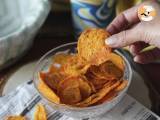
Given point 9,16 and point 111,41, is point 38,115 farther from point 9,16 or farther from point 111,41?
point 9,16

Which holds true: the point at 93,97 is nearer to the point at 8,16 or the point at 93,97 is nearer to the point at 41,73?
the point at 41,73

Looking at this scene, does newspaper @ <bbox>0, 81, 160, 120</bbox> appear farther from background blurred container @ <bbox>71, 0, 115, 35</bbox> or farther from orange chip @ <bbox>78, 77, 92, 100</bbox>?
background blurred container @ <bbox>71, 0, 115, 35</bbox>

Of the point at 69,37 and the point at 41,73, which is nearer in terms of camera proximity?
the point at 41,73

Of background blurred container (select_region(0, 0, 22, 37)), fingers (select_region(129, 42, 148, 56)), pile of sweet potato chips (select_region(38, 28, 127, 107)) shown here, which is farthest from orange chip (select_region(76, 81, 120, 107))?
background blurred container (select_region(0, 0, 22, 37))

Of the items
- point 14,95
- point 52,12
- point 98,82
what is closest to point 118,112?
point 98,82

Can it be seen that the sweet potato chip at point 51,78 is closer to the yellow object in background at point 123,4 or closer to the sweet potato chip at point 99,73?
the sweet potato chip at point 99,73

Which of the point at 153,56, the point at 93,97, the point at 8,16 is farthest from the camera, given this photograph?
the point at 8,16

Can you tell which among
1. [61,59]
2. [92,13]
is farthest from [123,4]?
[61,59]
